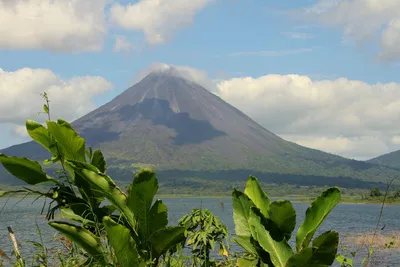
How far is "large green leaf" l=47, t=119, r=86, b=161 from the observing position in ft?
10.4

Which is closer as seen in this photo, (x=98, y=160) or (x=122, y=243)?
(x=122, y=243)

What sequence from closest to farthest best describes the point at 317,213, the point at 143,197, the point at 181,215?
the point at 317,213
the point at 143,197
the point at 181,215

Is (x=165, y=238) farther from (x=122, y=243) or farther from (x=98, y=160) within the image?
(x=98, y=160)

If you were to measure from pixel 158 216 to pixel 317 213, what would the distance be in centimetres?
89

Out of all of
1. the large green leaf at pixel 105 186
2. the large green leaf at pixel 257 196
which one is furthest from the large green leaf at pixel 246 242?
the large green leaf at pixel 105 186

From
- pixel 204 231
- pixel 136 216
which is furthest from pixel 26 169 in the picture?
pixel 204 231

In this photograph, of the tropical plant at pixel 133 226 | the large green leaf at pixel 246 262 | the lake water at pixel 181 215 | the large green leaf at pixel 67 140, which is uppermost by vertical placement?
the large green leaf at pixel 67 140

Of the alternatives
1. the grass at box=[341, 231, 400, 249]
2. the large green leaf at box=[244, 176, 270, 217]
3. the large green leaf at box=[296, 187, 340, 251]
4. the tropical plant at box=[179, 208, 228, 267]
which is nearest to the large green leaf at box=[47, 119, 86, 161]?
the tropical plant at box=[179, 208, 228, 267]

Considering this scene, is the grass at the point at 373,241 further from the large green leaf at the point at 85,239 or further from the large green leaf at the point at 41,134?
the large green leaf at the point at 41,134

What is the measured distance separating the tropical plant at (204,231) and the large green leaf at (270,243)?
2.70 feet

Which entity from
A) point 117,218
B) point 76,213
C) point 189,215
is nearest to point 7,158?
point 76,213

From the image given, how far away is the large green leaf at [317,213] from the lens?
2.80m

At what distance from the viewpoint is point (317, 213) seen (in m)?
2.85

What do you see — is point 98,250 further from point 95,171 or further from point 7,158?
point 7,158
